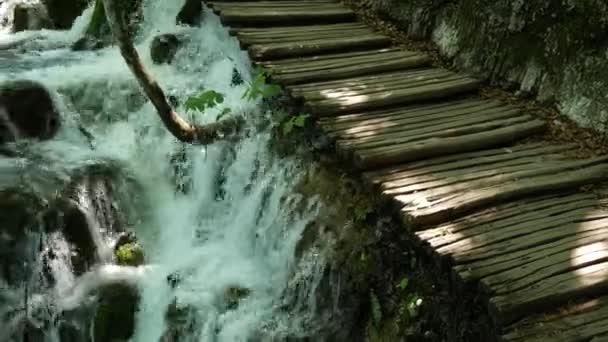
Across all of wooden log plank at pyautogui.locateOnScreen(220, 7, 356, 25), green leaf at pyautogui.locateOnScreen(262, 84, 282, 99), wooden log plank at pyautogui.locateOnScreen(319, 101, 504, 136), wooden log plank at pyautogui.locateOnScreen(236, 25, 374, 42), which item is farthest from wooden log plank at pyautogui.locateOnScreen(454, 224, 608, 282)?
wooden log plank at pyautogui.locateOnScreen(220, 7, 356, 25)

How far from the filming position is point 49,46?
7992 millimetres

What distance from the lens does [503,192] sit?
3.68 meters

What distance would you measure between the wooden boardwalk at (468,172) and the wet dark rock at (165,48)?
4.76 ft

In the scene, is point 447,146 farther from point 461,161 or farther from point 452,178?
point 452,178

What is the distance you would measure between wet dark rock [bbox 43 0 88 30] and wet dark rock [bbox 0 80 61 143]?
2191 millimetres

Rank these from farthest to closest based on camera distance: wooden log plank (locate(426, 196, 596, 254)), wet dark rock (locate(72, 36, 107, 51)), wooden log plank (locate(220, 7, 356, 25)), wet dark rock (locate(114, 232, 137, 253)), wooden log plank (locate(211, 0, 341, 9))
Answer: wet dark rock (locate(72, 36, 107, 51)) → wooden log plank (locate(211, 0, 341, 9)) → wooden log plank (locate(220, 7, 356, 25)) → wet dark rock (locate(114, 232, 137, 253)) → wooden log plank (locate(426, 196, 596, 254))

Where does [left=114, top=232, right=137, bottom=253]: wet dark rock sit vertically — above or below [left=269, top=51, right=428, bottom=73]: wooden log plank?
below

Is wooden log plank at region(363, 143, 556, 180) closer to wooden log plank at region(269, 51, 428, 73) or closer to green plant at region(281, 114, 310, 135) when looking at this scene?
green plant at region(281, 114, 310, 135)

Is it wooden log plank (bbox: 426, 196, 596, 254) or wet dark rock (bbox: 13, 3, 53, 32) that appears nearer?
wooden log plank (bbox: 426, 196, 596, 254)

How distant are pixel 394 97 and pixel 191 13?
354 cm

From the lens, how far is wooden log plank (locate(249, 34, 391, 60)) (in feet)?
18.3

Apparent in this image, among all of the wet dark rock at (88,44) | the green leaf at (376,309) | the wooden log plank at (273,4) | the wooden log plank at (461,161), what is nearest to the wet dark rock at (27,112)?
the wet dark rock at (88,44)

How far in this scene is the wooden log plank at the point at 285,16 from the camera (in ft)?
20.4

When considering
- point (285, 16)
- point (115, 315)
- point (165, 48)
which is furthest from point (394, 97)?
point (165, 48)
